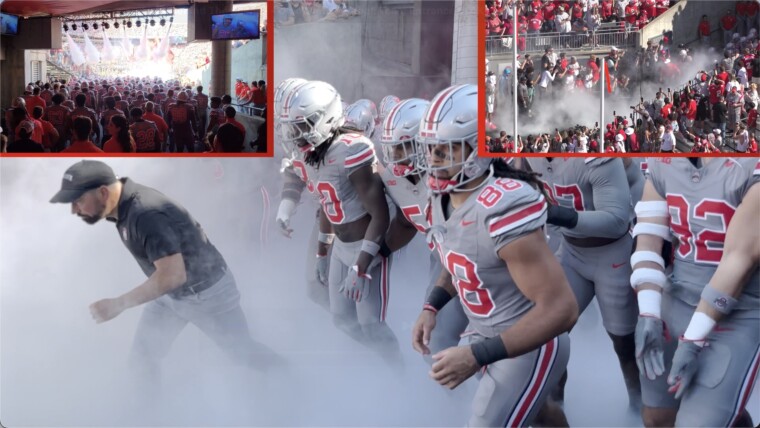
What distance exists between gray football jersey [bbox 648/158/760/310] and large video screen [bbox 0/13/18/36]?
9.26 ft

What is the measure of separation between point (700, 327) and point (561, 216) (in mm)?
720

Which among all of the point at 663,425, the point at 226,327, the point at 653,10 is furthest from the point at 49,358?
the point at 653,10

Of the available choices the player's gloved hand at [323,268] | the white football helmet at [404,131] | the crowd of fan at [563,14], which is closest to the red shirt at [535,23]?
the crowd of fan at [563,14]

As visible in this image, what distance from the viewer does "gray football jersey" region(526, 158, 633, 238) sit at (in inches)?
162

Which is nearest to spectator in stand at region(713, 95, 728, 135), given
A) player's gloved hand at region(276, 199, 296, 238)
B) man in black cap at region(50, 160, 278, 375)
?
player's gloved hand at region(276, 199, 296, 238)

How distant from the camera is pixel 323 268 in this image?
436 centimetres

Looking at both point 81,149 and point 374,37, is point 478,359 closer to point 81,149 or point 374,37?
point 374,37

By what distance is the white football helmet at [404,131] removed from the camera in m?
4.10

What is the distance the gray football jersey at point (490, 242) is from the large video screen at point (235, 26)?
1.21 meters

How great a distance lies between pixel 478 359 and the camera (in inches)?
138

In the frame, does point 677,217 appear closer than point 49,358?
Yes

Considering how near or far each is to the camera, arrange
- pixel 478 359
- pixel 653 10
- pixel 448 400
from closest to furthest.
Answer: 1. pixel 478 359
2. pixel 653 10
3. pixel 448 400

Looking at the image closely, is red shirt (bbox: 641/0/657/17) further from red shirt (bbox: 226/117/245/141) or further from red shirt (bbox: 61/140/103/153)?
red shirt (bbox: 61/140/103/153)

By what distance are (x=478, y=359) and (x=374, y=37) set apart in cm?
149
